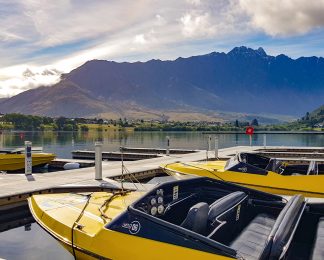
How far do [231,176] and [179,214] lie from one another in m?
7.97

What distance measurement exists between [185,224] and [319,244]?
2911mm

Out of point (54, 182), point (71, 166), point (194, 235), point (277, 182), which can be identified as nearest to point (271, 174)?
point (277, 182)

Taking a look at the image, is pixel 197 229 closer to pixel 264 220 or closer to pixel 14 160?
pixel 264 220

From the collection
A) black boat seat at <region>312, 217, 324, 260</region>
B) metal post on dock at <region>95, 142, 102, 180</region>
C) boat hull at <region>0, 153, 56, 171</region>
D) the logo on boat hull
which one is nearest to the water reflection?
the logo on boat hull

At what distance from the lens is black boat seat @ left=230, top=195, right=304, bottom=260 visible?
22.3 ft

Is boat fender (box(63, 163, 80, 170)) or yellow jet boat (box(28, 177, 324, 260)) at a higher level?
yellow jet boat (box(28, 177, 324, 260))

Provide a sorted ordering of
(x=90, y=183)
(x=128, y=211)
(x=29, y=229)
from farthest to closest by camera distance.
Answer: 1. (x=90, y=183)
2. (x=29, y=229)
3. (x=128, y=211)

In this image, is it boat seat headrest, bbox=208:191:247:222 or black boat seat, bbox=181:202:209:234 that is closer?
black boat seat, bbox=181:202:209:234

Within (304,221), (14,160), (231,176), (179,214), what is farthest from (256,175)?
(14,160)

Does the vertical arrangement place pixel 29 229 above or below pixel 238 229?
below

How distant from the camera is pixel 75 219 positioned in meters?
9.20

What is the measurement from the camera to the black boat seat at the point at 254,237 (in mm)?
8078

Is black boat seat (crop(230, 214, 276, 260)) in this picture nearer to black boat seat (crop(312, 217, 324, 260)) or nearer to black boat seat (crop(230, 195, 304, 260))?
black boat seat (crop(230, 195, 304, 260))

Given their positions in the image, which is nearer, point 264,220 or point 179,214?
point 179,214
